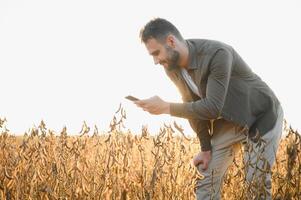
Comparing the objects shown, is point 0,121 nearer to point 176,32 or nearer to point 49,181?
point 49,181

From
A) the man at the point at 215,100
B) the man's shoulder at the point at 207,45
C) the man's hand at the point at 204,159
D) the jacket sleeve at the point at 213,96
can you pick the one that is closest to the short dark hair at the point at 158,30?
the man at the point at 215,100

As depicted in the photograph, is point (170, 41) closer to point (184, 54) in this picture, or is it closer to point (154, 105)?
point (184, 54)

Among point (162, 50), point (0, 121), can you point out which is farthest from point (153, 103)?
point (0, 121)

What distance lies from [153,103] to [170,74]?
56 centimetres

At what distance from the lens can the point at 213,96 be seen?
8.67 ft

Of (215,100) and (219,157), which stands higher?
(215,100)

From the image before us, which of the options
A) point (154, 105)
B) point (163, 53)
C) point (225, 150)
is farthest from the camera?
point (225, 150)

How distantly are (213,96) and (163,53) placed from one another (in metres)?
0.43

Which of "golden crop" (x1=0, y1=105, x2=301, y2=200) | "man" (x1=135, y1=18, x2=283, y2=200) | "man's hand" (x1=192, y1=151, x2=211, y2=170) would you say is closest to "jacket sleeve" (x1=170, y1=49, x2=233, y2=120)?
"man" (x1=135, y1=18, x2=283, y2=200)

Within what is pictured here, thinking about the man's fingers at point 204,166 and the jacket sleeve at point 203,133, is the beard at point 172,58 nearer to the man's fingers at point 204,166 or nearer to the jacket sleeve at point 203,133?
the jacket sleeve at point 203,133

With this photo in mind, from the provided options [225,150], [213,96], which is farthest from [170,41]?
[225,150]

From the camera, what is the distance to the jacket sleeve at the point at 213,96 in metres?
2.64

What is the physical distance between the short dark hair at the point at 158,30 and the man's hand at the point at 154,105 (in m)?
0.42

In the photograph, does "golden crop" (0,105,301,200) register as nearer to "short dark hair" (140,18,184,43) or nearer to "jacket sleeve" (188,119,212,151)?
"jacket sleeve" (188,119,212,151)
